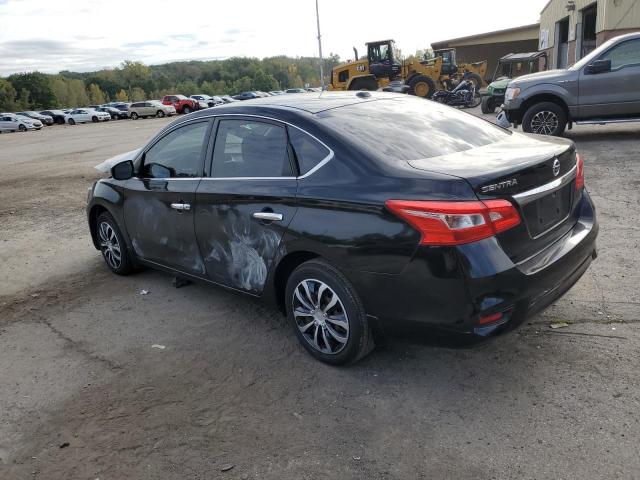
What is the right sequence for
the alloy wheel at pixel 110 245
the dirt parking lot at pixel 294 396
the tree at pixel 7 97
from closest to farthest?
the dirt parking lot at pixel 294 396 < the alloy wheel at pixel 110 245 < the tree at pixel 7 97

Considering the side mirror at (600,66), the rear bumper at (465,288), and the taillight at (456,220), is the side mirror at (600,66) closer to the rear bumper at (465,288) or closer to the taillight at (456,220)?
the rear bumper at (465,288)

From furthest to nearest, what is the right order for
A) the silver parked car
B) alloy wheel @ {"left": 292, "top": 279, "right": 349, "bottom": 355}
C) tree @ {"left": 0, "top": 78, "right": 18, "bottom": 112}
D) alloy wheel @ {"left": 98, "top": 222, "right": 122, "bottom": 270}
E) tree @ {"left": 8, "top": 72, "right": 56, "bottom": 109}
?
tree @ {"left": 8, "top": 72, "right": 56, "bottom": 109} < tree @ {"left": 0, "top": 78, "right": 18, "bottom": 112} < the silver parked car < alloy wheel @ {"left": 98, "top": 222, "right": 122, "bottom": 270} < alloy wheel @ {"left": 292, "top": 279, "right": 349, "bottom": 355}

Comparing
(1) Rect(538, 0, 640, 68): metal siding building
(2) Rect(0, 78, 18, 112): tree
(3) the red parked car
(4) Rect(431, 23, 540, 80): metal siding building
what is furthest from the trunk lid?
(2) Rect(0, 78, 18, 112): tree

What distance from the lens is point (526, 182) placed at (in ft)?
9.91

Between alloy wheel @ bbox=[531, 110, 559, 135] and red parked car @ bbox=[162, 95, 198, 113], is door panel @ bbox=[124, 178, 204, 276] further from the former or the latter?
red parked car @ bbox=[162, 95, 198, 113]

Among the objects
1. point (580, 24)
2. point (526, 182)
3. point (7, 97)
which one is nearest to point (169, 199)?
point (526, 182)

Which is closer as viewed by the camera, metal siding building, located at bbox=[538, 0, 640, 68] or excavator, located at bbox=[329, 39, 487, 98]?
metal siding building, located at bbox=[538, 0, 640, 68]

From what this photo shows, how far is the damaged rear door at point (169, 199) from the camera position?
4.30 meters

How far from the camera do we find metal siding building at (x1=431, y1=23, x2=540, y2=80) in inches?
2147

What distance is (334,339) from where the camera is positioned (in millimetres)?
3451

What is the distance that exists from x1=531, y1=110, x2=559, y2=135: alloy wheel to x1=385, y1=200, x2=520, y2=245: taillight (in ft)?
28.4

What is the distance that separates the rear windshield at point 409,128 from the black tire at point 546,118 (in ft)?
23.0

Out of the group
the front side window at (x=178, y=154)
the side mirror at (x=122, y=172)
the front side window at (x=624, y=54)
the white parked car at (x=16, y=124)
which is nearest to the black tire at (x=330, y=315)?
the front side window at (x=178, y=154)

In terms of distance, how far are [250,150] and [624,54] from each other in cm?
918
